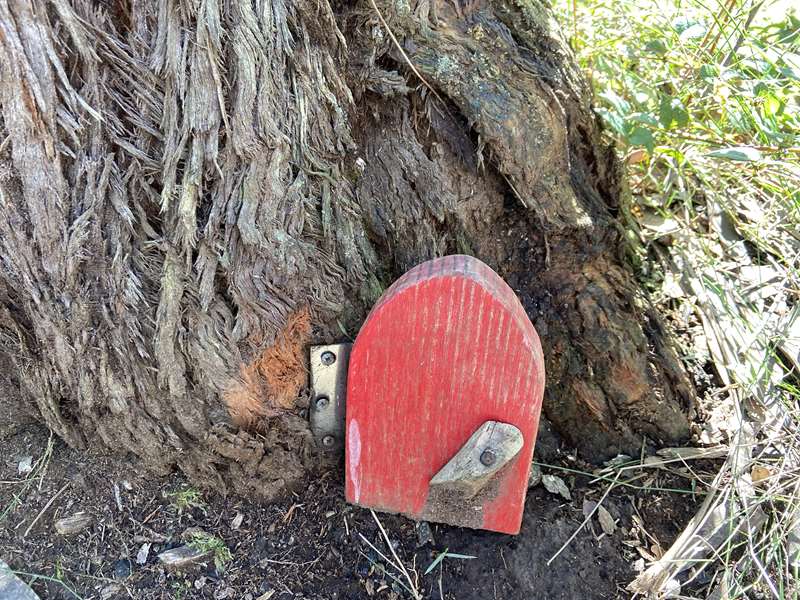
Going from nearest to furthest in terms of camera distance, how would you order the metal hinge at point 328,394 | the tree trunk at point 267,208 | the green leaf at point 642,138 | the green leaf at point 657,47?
the tree trunk at point 267,208, the metal hinge at point 328,394, the green leaf at point 642,138, the green leaf at point 657,47

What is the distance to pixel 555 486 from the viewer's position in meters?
1.55

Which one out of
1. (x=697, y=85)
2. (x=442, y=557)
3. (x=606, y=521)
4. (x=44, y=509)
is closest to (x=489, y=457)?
(x=442, y=557)

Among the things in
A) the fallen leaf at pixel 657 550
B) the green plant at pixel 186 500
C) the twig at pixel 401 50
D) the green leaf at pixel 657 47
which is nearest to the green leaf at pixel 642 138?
the green leaf at pixel 657 47

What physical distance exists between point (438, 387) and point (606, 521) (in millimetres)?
549

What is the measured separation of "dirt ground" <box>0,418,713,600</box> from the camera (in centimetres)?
139

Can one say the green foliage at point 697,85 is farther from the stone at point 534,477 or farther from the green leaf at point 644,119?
the stone at point 534,477

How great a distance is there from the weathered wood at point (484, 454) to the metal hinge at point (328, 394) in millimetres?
292

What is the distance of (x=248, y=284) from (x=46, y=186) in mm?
390

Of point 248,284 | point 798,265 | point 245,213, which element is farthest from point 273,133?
point 798,265

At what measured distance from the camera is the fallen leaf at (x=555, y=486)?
1.54 metres

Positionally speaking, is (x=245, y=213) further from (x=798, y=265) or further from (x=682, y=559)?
(x=798, y=265)

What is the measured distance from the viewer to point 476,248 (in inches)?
59.2

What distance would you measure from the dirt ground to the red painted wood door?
10 cm

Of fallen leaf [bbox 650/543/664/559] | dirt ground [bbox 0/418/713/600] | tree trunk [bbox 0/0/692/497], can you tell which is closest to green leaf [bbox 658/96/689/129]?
tree trunk [bbox 0/0/692/497]
